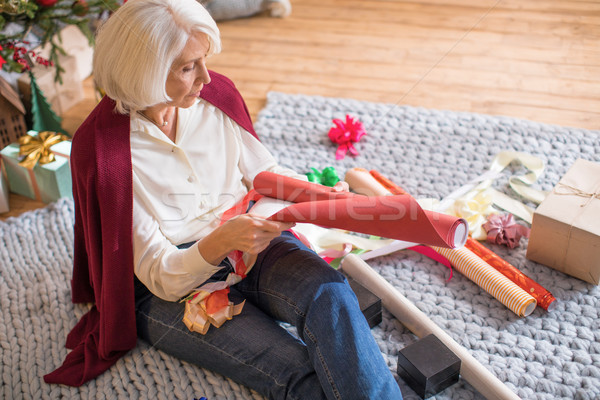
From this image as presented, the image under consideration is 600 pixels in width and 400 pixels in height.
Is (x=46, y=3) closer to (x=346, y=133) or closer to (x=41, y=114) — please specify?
(x=41, y=114)

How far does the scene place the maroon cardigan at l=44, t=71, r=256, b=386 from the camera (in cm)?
137

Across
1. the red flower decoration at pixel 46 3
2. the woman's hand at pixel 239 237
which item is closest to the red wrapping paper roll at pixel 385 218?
the woman's hand at pixel 239 237

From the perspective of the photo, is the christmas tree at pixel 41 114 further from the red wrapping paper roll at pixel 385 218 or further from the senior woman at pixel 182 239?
the red wrapping paper roll at pixel 385 218

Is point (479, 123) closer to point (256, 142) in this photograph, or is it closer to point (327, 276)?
point (256, 142)

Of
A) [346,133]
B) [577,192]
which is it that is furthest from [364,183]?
[577,192]

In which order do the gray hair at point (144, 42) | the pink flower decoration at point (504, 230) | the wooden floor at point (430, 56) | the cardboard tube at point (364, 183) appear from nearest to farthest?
the gray hair at point (144, 42) → the pink flower decoration at point (504, 230) → the cardboard tube at point (364, 183) → the wooden floor at point (430, 56)

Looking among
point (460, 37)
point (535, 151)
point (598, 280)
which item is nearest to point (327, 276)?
point (598, 280)

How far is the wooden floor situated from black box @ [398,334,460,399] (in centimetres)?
131

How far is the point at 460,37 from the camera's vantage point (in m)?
3.05

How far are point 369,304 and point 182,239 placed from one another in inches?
19.9

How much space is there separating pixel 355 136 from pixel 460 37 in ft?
3.45

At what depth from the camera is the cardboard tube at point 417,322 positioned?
1.44 m

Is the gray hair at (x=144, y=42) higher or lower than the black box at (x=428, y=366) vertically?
higher

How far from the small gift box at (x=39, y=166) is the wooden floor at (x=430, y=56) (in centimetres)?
7
